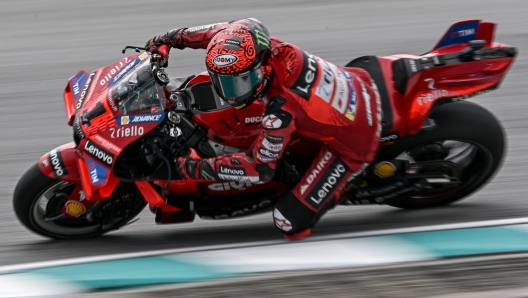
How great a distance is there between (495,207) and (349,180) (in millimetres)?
1163

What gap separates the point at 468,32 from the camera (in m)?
4.60

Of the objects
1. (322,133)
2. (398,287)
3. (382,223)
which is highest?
(322,133)

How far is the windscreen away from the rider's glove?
338 millimetres

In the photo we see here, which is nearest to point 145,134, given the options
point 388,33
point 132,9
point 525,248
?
point 525,248

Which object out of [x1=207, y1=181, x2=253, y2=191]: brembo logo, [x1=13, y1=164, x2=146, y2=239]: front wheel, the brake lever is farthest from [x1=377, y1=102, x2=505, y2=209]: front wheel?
[x1=13, y1=164, x2=146, y2=239]: front wheel

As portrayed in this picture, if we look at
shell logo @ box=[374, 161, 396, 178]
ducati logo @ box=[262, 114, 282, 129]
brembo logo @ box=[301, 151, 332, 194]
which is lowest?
shell logo @ box=[374, 161, 396, 178]

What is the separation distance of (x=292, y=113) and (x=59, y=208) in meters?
1.60

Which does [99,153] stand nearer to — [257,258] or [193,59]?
[257,258]

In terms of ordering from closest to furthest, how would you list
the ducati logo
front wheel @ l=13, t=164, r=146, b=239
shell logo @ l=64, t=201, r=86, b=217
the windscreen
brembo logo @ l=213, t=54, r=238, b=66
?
brembo logo @ l=213, t=54, r=238, b=66 < the ducati logo < the windscreen < front wheel @ l=13, t=164, r=146, b=239 < shell logo @ l=64, t=201, r=86, b=217

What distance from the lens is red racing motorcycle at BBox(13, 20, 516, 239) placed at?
13.8 feet

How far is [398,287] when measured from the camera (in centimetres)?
363

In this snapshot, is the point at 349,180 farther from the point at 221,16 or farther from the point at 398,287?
the point at 221,16

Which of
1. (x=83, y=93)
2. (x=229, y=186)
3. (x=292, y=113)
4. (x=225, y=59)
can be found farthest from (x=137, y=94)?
(x=292, y=113)

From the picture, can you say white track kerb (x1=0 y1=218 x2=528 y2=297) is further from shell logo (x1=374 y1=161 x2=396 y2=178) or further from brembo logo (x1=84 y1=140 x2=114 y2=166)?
brembo logo (x1=84 y1=140 x2=114 y2=166)
